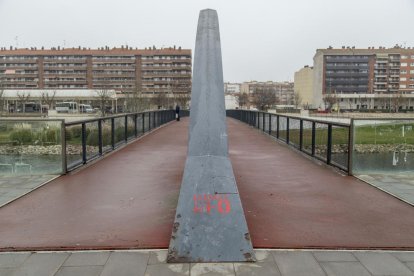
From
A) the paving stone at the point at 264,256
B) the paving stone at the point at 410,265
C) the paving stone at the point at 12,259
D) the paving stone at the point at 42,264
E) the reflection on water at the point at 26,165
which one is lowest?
the paving stone at the point at 12,259

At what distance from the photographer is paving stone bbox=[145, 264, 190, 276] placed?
134 inches

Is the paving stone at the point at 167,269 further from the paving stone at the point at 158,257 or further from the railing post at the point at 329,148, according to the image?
the railing post at the point at 329,148

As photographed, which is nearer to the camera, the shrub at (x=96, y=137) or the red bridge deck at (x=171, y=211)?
the red bridge deck at (x=171, y=211)

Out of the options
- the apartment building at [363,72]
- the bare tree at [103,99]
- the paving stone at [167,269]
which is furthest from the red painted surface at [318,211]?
the apartment building at [363,72]

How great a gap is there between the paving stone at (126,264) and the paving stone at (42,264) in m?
0.47

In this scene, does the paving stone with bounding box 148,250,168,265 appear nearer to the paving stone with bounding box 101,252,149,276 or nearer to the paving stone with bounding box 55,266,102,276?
the paving stone with bounding box 101,252,149,276

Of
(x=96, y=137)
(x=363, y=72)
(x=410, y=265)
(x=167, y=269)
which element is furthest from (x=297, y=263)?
(x=363, y=72)

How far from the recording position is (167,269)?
3.49 m

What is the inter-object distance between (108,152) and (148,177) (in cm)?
369

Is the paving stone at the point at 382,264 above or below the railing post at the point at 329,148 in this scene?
below

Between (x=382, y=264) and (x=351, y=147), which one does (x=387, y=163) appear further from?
(x=382, y=264)

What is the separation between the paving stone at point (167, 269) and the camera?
11.2 ft

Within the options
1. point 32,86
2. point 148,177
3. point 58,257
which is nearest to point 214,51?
point 148,177

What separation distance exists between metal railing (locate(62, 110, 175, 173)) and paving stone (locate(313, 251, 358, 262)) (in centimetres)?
570
